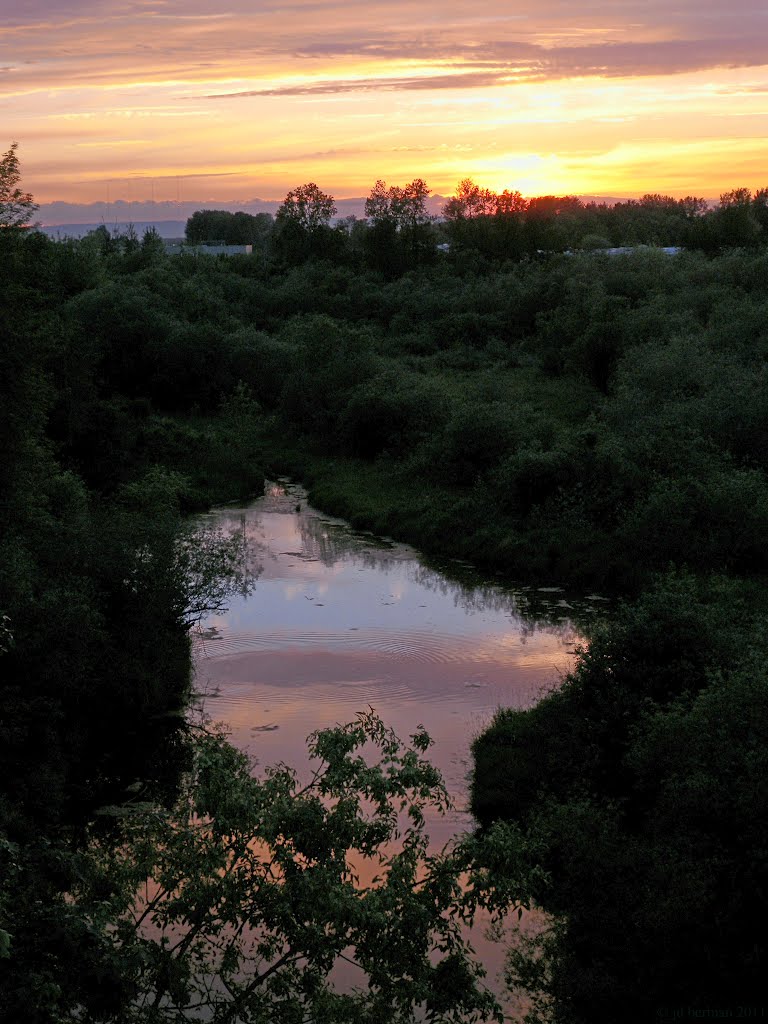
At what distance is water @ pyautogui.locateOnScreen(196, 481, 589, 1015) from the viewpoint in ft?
71.7

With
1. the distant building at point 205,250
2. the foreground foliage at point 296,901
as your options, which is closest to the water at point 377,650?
the foreground foliage at point 296,901

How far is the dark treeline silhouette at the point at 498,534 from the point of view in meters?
13.0

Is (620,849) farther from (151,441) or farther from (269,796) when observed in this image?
(151,441)

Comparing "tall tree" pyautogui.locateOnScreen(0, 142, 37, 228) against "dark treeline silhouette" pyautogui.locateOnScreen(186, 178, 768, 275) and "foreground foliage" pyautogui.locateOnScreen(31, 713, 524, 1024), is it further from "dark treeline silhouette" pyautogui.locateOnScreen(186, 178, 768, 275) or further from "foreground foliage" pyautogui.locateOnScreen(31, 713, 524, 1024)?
"dark treeline silhouette" pyautogui.locateOnScreen(186, 178, 768, 275)

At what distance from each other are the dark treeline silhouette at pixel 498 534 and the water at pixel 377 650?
4.37 feet

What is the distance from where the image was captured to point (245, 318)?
250ft

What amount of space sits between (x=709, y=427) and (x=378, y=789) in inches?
1021

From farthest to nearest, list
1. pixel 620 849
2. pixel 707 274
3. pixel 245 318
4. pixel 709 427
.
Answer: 1. pixel 245 318
2. pixel 707 274
3. pixel 709 427
4. pixel 620 849

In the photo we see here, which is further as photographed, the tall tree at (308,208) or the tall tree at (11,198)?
the tall tree at (308,208)

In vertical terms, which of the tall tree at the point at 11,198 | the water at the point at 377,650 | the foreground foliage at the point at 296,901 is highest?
the tall tree at the point at 11,198

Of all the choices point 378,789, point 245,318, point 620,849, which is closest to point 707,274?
point 245,318

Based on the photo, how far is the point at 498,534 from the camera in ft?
111

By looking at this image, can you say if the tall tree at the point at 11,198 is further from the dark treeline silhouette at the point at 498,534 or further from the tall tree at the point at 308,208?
the tall tree at the point at 308,208

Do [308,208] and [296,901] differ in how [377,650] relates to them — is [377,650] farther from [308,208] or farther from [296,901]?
[308,208]
